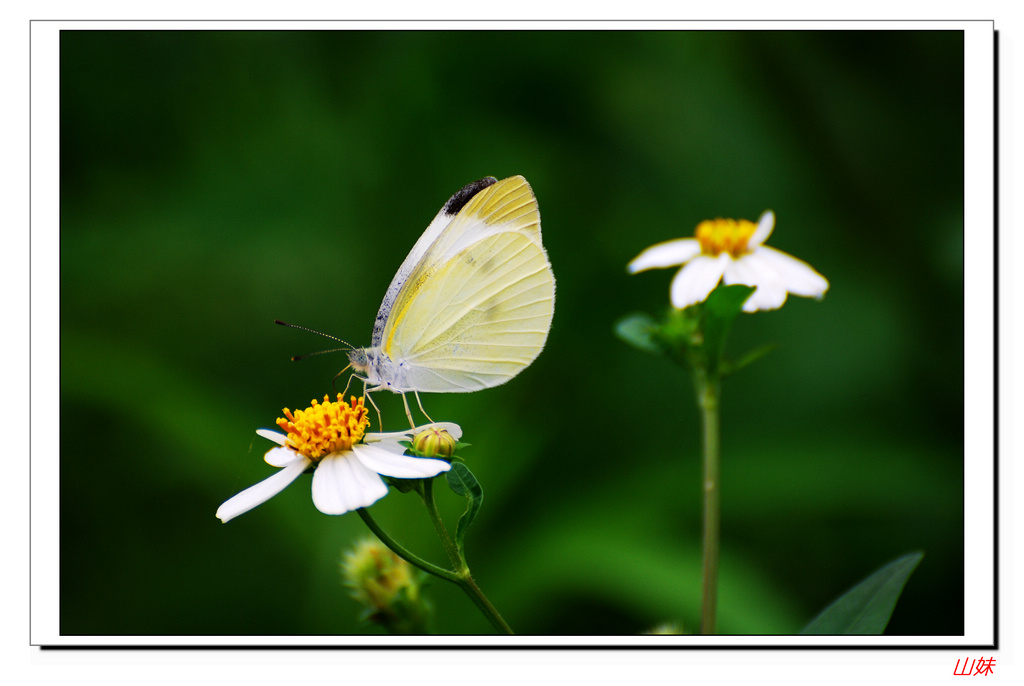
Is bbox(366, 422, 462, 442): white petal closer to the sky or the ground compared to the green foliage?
closer to the ground

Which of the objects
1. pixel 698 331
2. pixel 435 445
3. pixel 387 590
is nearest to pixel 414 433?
pixel 435 445

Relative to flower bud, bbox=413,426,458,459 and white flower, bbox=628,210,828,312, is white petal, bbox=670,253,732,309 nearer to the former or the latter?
white flower, bbox=628,210,828,312

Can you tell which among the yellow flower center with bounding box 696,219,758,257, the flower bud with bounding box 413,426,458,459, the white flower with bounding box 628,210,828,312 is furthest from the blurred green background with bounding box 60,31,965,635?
the flower bud with bounding box 413,426,458,459

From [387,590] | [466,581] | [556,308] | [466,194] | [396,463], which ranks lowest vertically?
[387,590]

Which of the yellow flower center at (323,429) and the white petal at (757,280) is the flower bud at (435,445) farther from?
the white petal at (757,280)

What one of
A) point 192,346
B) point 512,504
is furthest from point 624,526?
point 192,346

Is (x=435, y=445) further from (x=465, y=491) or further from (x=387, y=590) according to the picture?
(x=387, y=590)
